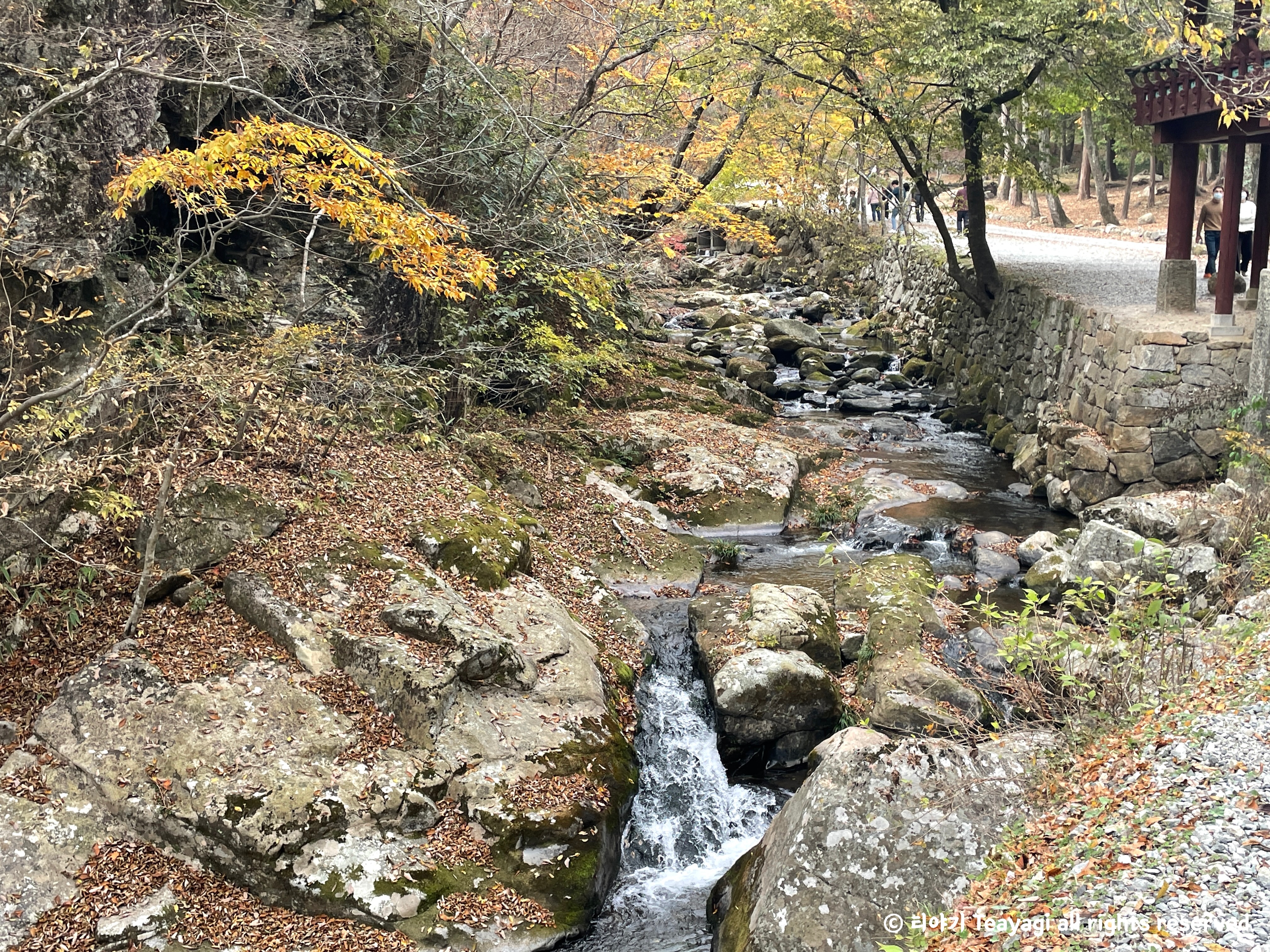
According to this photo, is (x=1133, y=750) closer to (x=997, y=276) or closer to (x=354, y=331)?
(x=354, y=331)

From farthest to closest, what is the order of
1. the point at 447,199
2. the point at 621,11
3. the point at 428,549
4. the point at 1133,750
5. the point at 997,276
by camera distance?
1. the point at 997,276
2. the point at 621,11
3. the point at 447,199
4. the point at 428,549
5. the point at 1133,750

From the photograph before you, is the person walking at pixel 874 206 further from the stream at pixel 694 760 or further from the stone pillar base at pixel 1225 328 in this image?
the stream at pixel 694 760

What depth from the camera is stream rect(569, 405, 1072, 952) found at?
22.7 ft

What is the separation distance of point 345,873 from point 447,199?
843 cm

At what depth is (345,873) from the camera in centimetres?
609

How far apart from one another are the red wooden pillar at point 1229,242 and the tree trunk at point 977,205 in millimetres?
4153

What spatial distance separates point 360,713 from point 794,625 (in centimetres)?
438

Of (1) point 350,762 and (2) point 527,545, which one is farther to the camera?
(2) point 527,545

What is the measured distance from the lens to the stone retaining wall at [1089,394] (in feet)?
44.5

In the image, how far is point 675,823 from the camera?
7871mm

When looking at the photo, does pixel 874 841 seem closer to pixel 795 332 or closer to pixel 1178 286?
pixel 1178 286

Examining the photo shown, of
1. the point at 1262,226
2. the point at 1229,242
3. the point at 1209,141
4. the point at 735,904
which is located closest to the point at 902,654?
the point at 735,904

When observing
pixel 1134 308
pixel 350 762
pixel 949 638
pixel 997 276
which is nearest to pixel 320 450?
pixel 350 762

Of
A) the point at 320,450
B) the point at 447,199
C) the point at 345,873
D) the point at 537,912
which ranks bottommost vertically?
the point at 537,912
